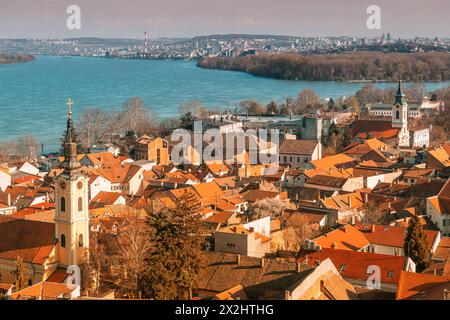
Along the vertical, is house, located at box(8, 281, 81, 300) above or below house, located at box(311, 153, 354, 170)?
above

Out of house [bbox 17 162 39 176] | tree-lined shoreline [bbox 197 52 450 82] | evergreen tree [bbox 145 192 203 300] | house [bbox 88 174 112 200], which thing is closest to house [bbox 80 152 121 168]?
house [bbox 17 162 39 176]

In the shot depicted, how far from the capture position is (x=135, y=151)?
734 inches

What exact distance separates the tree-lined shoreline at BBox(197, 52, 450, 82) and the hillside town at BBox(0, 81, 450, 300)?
28.5 meters

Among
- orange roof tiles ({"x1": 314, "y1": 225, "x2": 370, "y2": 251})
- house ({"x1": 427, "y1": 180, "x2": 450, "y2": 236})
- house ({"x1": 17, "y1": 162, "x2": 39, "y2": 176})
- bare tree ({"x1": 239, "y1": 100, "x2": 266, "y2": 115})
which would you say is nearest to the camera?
orange roof tiles ({"x1": 314, "y1": 225, "x2": 370, "y2": 251})

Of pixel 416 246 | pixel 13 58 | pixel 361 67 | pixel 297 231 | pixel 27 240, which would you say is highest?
pixel 13 58

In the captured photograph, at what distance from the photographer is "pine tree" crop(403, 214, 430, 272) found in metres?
8.45

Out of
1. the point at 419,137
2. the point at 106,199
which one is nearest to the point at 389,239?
the point at 106,199

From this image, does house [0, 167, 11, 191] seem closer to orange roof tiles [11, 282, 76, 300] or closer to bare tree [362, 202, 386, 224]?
bare tree [362, 202, 386, 224]

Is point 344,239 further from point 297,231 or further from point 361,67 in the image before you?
point 361,67

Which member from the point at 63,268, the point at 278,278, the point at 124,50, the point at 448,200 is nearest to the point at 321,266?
the point at 278,278

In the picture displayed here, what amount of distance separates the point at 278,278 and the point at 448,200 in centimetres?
507

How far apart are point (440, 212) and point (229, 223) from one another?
3.34 meters

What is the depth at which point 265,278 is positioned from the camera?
7047mm
